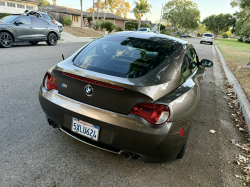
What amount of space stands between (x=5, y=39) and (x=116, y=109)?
10.2 m

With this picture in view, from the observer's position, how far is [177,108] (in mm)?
1995

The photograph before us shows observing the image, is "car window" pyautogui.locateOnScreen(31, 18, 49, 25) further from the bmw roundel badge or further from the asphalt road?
the bmw roundel badge

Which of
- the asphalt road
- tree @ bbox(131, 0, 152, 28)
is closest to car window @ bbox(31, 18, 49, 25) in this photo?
the asphalt road

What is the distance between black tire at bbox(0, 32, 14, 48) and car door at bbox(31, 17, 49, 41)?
156 cm

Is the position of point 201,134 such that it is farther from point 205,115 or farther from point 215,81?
point 215,81

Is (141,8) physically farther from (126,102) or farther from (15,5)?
(126,102)

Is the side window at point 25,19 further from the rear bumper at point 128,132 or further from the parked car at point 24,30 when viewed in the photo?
the rear bumper at point 128,132

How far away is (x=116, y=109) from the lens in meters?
1.95

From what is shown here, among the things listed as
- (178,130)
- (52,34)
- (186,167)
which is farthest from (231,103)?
(52,34)

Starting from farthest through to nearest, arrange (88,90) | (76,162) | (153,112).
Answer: (76,162) → (88,90) → (153,112)

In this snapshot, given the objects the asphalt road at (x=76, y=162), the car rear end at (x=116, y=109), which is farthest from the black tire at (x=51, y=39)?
the car rear end at (x=116, y=109)

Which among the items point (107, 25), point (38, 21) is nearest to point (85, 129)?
point (38, 21)

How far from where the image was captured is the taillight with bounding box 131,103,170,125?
1877mm

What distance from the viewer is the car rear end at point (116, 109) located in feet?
6.18
